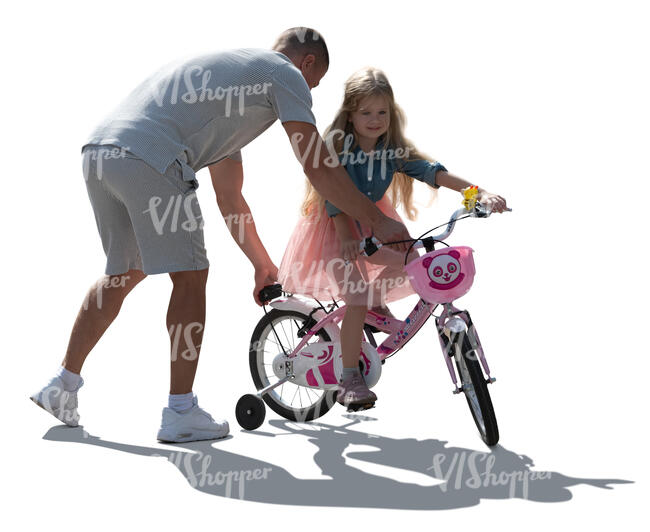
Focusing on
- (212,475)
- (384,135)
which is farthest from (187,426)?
(384,135)

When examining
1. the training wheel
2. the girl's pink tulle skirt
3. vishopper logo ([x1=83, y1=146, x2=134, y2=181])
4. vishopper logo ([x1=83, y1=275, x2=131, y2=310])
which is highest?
vishopper logo ([x1=83, y1=146, x2=134, y2=181])

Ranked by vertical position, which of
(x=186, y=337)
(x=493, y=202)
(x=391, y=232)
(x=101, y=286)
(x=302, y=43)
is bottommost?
(x=186, y=337)

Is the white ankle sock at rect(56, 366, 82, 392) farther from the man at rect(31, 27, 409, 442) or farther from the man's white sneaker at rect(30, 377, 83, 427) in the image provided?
the man at rect(31, 27, 409, 442)

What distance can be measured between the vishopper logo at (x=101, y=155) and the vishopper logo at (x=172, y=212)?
24 cm

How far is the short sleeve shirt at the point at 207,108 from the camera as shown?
4.14m

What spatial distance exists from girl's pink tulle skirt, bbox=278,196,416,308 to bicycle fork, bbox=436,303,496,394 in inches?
14.1

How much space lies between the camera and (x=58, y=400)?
466 cm

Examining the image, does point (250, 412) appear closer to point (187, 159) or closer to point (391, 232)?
point (391, 232)

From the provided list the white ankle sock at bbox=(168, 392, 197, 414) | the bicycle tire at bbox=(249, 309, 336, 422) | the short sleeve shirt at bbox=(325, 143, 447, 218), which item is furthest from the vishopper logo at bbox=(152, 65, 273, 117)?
the white ankle sock at bbox=(168, 392, 197, 414)

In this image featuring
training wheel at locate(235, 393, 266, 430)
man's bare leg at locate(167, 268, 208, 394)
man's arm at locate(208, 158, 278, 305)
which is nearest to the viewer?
man's bare leg at locate(167, 268, 208, 394)

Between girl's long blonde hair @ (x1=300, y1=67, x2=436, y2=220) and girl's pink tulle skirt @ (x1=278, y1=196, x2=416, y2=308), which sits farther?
girl's pink tulle skirt @ (x1=278, y1=196, x2=416, y2=308)

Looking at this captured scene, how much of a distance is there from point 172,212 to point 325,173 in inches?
27.1

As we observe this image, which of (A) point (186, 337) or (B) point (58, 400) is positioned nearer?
(A) point (186, 337)

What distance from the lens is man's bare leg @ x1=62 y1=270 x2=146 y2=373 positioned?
4637mm
